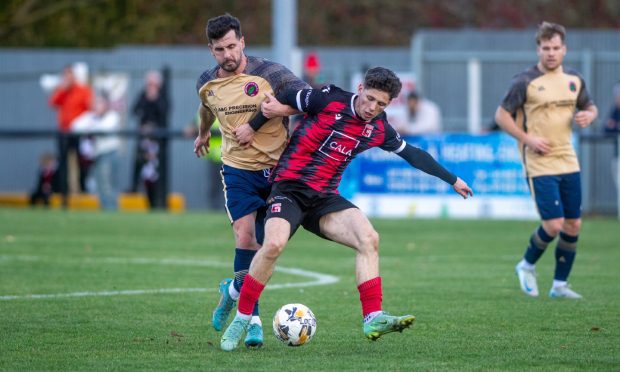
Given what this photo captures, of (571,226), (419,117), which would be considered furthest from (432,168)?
(419,117)

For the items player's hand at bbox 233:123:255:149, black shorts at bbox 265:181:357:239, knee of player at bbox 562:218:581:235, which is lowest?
knee of player at bbox 562:218:581:235

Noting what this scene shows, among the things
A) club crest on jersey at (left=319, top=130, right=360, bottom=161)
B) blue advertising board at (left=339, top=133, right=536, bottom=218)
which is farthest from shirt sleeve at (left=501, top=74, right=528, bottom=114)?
blue advertising board at (left=339, top=133, right=536, bottom=218)

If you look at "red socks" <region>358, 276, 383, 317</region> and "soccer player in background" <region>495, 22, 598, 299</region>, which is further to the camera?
"soccer player in background" <region>495, 22, 598, 299</region>

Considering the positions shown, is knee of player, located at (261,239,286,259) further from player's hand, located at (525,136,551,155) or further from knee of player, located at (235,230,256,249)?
player's hand, located at (525,136,551,155)

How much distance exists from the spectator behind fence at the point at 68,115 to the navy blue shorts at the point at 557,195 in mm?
13323

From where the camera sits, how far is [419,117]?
20.8 metres

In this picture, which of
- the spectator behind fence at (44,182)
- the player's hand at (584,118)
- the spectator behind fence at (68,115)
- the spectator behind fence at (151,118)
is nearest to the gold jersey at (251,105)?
the player's hand at (584,118)

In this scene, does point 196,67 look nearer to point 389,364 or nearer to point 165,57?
point 165,57

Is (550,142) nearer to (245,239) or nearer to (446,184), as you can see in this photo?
(245,239)

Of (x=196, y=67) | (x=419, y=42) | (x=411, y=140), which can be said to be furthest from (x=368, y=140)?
(x=196, y=67)

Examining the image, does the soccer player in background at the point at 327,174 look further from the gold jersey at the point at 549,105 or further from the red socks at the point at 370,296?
the gold jersey at the point at 549,105

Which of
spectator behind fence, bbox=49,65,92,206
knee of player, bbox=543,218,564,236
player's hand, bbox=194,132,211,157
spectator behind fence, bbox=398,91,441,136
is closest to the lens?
player's hand, bbox=194,132,211,157

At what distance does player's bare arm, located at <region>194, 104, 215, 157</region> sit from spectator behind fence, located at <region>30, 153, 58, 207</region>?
52.1 ft

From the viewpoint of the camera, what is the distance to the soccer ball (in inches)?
310
